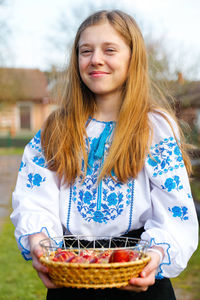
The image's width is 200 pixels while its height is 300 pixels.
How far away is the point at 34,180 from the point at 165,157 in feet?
2.14

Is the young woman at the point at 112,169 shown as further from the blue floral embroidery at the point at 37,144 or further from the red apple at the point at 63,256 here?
the red apple at the point at 63,256

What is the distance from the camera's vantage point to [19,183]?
2.03 metres

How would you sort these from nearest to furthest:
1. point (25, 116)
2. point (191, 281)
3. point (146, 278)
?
point (146, 278) < point (191, 281) < point (25, 116)

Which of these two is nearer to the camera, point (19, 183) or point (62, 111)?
point (19, 183)

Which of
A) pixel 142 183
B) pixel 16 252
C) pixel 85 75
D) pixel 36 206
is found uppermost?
pixel 85 75

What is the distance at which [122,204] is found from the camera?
1871 millimetres

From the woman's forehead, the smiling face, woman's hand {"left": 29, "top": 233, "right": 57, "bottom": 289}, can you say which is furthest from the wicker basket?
the woman's forehead

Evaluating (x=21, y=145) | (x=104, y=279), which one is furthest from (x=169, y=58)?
(x=21, y=145)

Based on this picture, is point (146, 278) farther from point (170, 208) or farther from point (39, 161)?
point (39, 161)

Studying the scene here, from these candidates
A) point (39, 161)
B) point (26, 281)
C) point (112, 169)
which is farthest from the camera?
point (26, 281)

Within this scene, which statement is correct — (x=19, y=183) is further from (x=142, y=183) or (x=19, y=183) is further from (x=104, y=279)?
(x=104, y=279)

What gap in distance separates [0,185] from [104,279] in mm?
9542

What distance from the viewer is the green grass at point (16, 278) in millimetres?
3854

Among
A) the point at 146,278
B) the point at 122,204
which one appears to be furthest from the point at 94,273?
the point at 122,204
